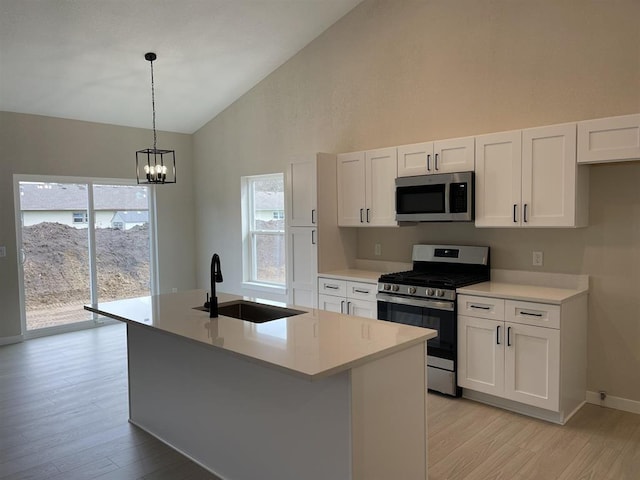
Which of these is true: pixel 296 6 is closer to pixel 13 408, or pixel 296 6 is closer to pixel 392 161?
pixel 392 161

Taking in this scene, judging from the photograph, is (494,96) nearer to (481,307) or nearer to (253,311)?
(481,307)

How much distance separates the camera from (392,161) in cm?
441

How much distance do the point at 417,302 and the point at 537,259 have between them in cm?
102

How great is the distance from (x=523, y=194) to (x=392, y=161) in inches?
49.3

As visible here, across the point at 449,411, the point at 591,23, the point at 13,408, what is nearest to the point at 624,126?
the point at 591,23

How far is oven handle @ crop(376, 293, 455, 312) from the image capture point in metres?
3.76

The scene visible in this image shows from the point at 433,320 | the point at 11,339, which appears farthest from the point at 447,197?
the point at 11,339

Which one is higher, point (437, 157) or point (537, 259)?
point (437, 157)

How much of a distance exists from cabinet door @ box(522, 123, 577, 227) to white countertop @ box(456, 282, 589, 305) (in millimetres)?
497

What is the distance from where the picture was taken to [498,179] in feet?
12.2

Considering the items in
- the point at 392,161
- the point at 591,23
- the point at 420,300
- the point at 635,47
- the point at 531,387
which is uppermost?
the point at 591,23

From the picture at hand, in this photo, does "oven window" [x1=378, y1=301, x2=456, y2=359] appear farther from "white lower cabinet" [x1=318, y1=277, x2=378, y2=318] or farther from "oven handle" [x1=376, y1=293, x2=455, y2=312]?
"white lower cabinet" [x1=318, y1=277, x2=378, y2=318]

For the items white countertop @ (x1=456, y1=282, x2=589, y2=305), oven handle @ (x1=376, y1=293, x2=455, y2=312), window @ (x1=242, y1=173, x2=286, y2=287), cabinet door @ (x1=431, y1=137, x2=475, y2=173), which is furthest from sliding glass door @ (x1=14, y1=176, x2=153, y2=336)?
white countertop @ (x1=456, y1=282, x2=589, y2=305)

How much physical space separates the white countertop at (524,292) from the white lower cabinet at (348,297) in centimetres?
90
